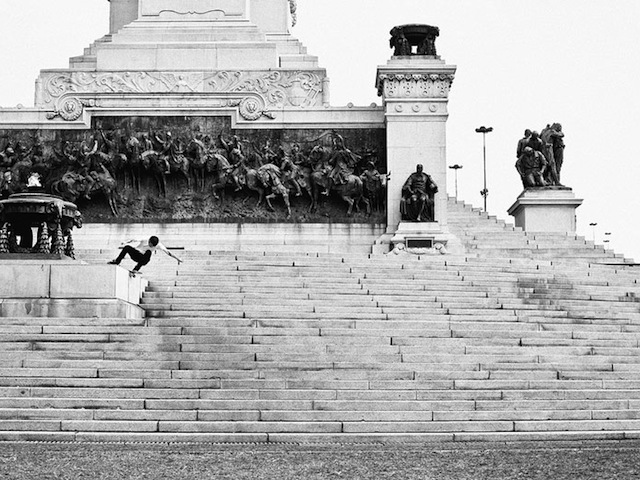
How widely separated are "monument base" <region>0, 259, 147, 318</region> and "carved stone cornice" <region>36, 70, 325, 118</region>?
1413 centimetres

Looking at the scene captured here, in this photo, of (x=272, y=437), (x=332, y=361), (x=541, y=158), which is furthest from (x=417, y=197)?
(x=272, y=437)

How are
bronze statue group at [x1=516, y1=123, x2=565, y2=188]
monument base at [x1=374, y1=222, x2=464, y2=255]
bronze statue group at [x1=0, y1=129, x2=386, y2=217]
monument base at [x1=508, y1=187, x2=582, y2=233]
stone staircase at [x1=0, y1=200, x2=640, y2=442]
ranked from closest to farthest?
stone staircase at [x1=0, y1=200, x2=640, y2=442] < monument base at [x1=374, y1=222, x2=464, y2=255] < bronze statue group at [x1=0, y1=129, x2=386, y2=217] < monument base at [x1=508, y1=187, x2=582, y2=233] < bronze statue group at [x1=516, y1=123, x2=565, y2=188]

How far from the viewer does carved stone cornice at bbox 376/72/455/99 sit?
32.8 m

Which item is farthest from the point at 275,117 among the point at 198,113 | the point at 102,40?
the point at 102,40

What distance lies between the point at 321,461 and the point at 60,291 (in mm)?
7787

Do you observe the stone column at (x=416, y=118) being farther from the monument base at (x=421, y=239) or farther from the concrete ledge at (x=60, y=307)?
the concrete ledge at (x=60, y=307)

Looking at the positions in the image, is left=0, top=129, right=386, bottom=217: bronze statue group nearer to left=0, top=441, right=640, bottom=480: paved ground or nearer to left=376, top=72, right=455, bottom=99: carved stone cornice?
left=376, top=72, right=455, bottom=99: carved stone cornice

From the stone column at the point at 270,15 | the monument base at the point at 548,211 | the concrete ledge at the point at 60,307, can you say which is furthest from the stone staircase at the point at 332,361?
the stone column at the point at 270,15

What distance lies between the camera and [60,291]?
19.3m

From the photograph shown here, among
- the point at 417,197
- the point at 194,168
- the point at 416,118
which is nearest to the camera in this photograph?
the point at 417,197

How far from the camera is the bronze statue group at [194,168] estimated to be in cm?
3184

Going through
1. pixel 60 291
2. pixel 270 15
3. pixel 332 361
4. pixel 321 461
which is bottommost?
pixel 321 461

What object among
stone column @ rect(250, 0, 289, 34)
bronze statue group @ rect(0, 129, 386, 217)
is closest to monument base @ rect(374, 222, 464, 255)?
bronze statue group @ rect(0, 129, 386, 217)

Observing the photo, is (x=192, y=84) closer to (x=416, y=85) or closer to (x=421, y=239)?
(x=416, y=85)
